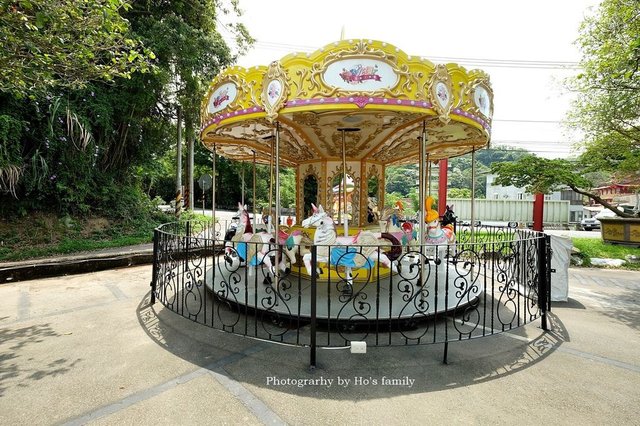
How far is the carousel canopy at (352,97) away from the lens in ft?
11.8

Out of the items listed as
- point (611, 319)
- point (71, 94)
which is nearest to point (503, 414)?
point (611, 319)

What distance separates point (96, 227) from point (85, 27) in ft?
25.5

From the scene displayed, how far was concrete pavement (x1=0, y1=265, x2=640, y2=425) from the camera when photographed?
2.38m

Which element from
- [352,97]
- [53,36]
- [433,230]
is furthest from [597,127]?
[53,36]

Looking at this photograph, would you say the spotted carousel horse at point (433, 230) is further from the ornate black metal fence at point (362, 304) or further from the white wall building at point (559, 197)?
the white wall building at point (559, 197)

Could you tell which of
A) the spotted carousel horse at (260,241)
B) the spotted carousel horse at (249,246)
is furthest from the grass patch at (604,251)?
the spotted carousel horse at (249,246)

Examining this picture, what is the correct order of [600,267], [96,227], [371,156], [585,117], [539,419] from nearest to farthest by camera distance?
1. [539,419]
2. [371,156]
3. [600,267]
4. [96,227]
5. [585,117]

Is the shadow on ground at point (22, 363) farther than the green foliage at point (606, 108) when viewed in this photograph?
No

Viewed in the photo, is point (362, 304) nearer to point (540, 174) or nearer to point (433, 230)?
point (433, 230)

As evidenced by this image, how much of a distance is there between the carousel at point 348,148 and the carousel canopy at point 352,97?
0.04 ft

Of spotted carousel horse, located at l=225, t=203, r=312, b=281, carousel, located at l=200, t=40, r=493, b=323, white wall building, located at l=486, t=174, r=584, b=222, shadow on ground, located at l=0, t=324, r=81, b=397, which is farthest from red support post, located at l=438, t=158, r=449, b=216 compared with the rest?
white wall building, located at l=486, t=174, r=584, b=222

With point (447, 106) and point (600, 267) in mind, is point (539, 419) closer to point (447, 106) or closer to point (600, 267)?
point (447, 106)

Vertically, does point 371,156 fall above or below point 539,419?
above

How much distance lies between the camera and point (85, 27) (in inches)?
175
